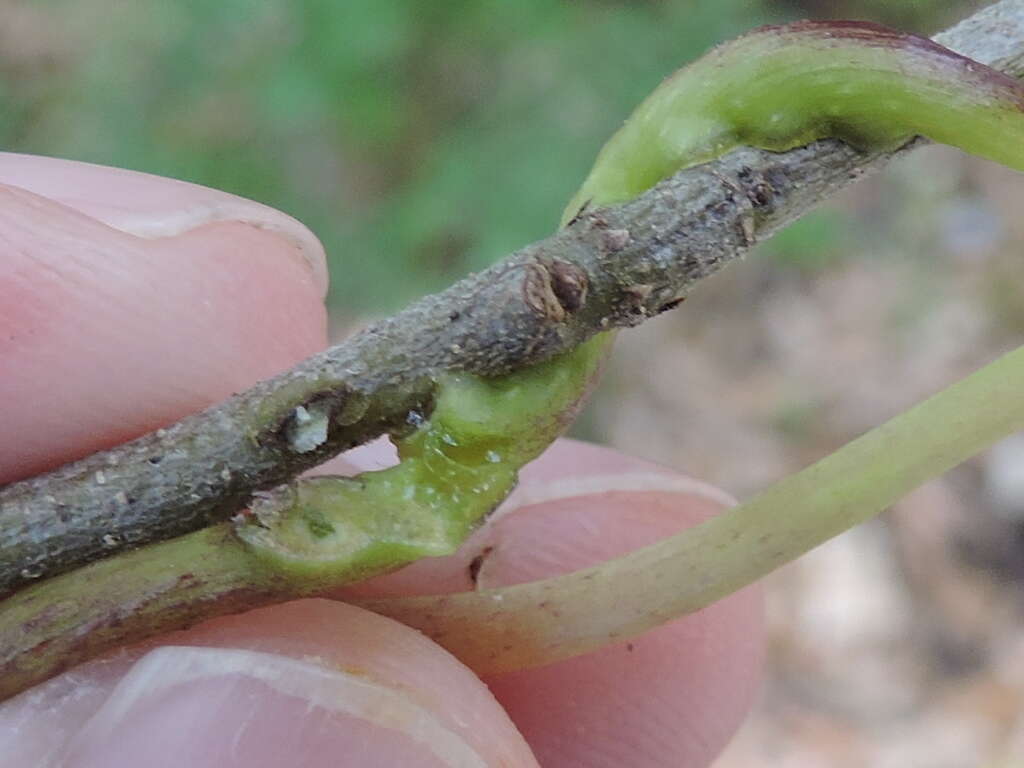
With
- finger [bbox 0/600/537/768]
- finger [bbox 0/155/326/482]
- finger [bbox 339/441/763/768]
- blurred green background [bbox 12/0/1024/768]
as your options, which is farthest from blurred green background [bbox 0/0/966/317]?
finger [bbox 0/600/537/768]

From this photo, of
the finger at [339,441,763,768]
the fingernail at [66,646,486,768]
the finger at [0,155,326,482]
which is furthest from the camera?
the finger at [339,441,763,768]

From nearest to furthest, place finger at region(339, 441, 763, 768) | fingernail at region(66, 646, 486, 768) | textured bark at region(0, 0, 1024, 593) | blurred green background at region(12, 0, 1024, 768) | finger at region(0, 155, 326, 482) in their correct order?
textured bark at region(0, 0, 1024, 593) → fingernail at region(66, 646, 486, 768) → finger at region(0, 155, 326, 482) → finger at region(339, 441, 763, 768) → blurred green background at region(12, 0, 1024, 768)

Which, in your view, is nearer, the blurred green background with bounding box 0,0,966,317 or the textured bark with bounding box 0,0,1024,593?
the textured bark with bounding box 0,0,1024,593

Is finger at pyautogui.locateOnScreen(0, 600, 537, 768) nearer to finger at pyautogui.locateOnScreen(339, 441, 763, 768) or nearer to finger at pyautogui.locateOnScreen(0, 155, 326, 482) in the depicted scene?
finger at pyautogui.locateOnScreen(0, 155, 326, 482)

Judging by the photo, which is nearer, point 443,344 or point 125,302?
point 443,344

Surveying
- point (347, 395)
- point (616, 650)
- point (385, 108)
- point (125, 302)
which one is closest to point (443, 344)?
point (347, 395)

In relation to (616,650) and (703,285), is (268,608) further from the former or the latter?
(703,285)

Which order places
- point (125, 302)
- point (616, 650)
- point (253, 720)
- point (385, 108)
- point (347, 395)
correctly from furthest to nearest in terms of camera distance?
point (385, 108)
point (616, 650)
point (125, 302)
point (253, 720)
point (347, 395)
